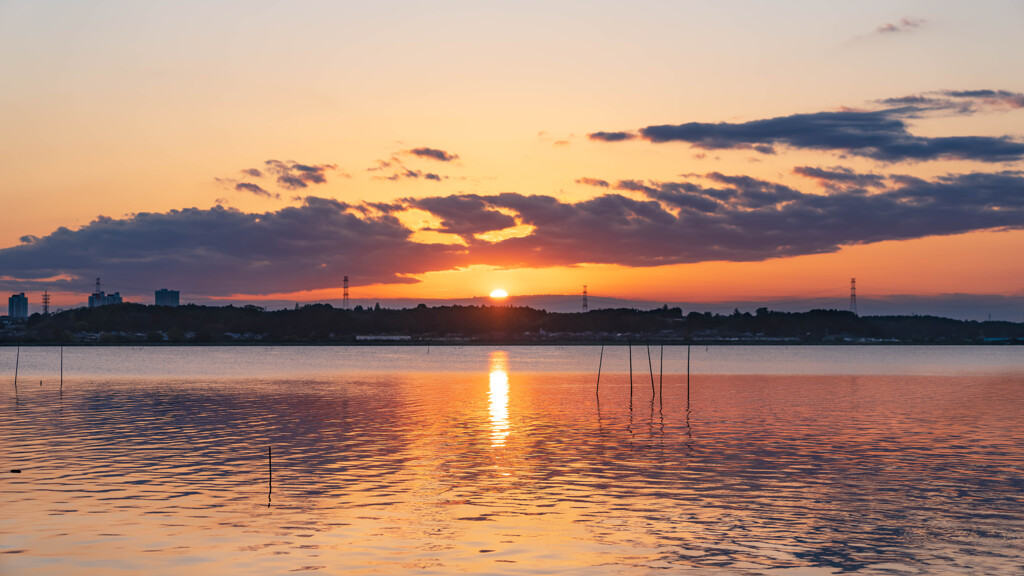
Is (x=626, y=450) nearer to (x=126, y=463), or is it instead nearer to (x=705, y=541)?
(x=705, y=541)

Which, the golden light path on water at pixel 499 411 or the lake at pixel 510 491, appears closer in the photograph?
the lake at pixel 510 491

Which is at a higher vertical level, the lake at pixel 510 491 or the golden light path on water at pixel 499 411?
the lake at pixel 510 491

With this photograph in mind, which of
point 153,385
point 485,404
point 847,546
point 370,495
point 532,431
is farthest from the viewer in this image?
point 153,385

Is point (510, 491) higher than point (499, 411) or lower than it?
higher

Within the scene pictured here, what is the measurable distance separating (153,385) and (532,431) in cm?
7105

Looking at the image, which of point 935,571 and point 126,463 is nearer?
point 935,571

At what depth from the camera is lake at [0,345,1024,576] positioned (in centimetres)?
2477

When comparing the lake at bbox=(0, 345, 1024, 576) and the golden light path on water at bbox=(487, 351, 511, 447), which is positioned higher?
the lake at bbox=(0, 345, 1024, 576)

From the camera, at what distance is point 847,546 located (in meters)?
25.9

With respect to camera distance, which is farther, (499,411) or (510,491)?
(499,411)

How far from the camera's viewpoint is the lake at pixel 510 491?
24766mm

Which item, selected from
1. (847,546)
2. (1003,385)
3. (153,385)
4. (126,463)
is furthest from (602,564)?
(1003,385)

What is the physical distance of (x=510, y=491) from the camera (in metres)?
35.1

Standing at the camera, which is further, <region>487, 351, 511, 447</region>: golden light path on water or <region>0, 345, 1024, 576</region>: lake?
<region>487, 351, 511, 447</region>: golden light path on water
